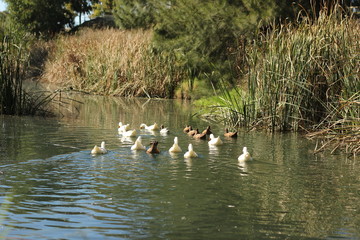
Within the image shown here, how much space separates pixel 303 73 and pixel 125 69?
1335cm

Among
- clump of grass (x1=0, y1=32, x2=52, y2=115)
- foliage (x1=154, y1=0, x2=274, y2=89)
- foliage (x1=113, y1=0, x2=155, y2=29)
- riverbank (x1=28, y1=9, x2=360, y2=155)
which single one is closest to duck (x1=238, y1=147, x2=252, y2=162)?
riverbank (x1=28, y1=9, x2=360, y2=155)

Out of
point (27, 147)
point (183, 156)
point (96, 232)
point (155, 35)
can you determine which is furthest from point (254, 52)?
point (155, 35)

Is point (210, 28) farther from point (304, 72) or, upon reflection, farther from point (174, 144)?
point (174, 144)

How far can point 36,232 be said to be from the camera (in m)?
5.68

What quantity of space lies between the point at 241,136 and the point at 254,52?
2076mm

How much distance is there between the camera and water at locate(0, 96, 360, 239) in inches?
232

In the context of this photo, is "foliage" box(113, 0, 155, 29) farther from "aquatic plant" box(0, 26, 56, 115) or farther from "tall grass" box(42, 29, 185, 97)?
"aquatic plant" box(0, 26, 56, 115)

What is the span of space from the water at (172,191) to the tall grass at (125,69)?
12.9m

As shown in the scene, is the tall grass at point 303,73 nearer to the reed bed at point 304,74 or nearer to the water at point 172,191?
the reed bed at point 304,74

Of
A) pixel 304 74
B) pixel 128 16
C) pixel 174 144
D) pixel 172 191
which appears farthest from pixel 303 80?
pixel 128 16

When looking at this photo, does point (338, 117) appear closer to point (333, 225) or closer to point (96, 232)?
point (333, 225)

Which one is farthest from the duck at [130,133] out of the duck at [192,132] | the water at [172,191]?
the duck at [192,132]

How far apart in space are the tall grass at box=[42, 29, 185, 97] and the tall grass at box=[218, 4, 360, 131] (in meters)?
11.3

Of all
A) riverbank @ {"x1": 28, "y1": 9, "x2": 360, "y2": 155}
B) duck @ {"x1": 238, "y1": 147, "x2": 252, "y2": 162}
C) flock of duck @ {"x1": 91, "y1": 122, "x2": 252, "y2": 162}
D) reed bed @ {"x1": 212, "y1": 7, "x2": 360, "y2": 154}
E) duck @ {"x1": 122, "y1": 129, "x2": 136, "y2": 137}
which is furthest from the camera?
reed bed @ {"x1": 212, "y1": 7, "x2": 360, "y2": 154}
